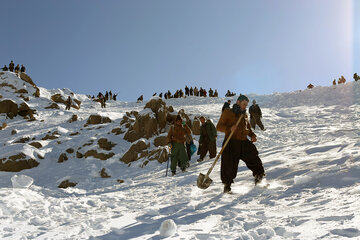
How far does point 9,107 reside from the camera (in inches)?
1015

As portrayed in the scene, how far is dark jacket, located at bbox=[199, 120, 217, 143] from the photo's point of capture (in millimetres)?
10667

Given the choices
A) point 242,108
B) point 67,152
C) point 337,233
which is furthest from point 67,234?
point 67,152

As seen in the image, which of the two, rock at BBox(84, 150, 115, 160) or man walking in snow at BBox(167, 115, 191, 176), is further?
rock at BBox(84, 150, 115, 160)

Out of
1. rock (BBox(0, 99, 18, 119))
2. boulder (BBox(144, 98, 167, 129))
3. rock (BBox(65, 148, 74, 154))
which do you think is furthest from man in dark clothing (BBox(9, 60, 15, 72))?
boulder (BBox(144, 98, 167, 129))

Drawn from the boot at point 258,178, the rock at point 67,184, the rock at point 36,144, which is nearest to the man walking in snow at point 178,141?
the rock at point 67,184

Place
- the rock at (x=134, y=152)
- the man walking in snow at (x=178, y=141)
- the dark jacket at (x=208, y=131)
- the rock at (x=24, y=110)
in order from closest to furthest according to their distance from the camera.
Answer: the man walking in snow at (x=178, y=141) < the dark jacket at (x=208, y=131) < the rock at (x=134, y=152) < the rock at (x=24, y=110)

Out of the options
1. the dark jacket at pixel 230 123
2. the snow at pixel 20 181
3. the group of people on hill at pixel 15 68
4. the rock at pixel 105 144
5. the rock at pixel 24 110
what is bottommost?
the rock at pixel 105 144

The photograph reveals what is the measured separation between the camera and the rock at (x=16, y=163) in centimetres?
1219

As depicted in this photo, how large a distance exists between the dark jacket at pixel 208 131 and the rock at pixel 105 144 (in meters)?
6.11

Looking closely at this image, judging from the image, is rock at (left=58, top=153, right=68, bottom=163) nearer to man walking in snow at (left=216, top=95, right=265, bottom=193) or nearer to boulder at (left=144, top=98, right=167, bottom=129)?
boulder at (left=144, top=98, right=167, bottom=129)

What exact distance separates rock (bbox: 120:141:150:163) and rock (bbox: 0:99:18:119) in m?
18.1

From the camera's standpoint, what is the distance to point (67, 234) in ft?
9.32

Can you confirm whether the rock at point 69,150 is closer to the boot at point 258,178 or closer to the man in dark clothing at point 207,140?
the man in dark clothing at point 207,140

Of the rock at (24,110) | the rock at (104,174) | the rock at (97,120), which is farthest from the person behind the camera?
the rock at (24,110)
